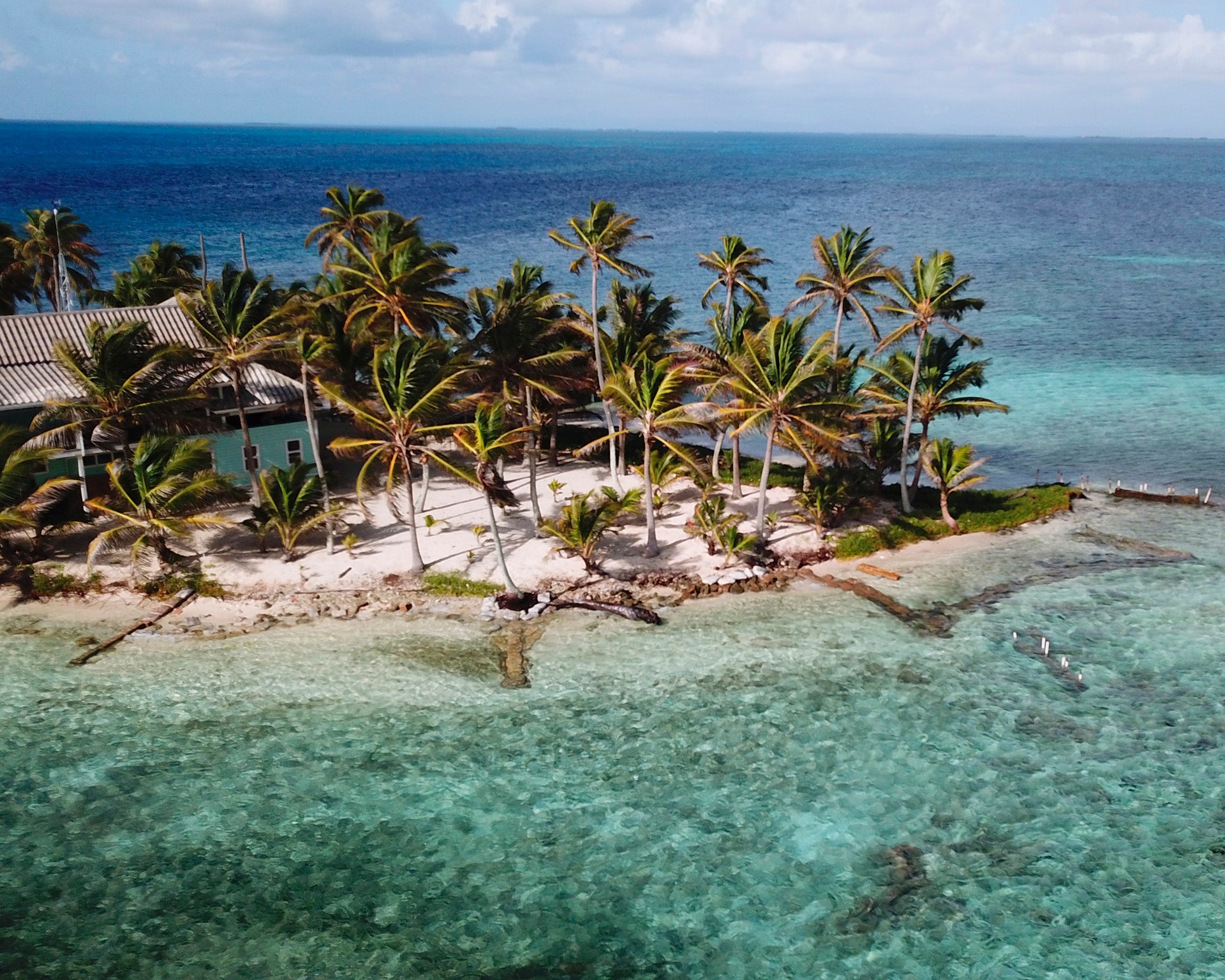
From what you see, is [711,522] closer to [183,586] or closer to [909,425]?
[909,425]

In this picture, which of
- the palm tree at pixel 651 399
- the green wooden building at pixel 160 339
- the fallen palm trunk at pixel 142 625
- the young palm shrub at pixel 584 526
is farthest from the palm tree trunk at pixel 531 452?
the fallen palm trunk at pixel 142 625

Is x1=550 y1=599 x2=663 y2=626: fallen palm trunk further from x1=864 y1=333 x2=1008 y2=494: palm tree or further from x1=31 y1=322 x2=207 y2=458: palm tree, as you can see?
x1=31 y1=322 x2=207 y2=458: palm tree

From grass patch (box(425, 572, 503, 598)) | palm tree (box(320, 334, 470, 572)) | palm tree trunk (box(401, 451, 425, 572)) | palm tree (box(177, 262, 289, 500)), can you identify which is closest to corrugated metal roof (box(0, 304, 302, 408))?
palm tree (box(177, 262, 289, 500))

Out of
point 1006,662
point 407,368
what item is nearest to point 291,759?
point 407,368

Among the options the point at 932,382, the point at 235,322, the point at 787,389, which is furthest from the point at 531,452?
the point at 932,382

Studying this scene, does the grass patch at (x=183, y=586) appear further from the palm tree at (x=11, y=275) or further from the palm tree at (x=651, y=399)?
the palm tree at (x=11, y=275)

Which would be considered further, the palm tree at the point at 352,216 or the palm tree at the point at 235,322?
the palm tree at the point at 352,216
